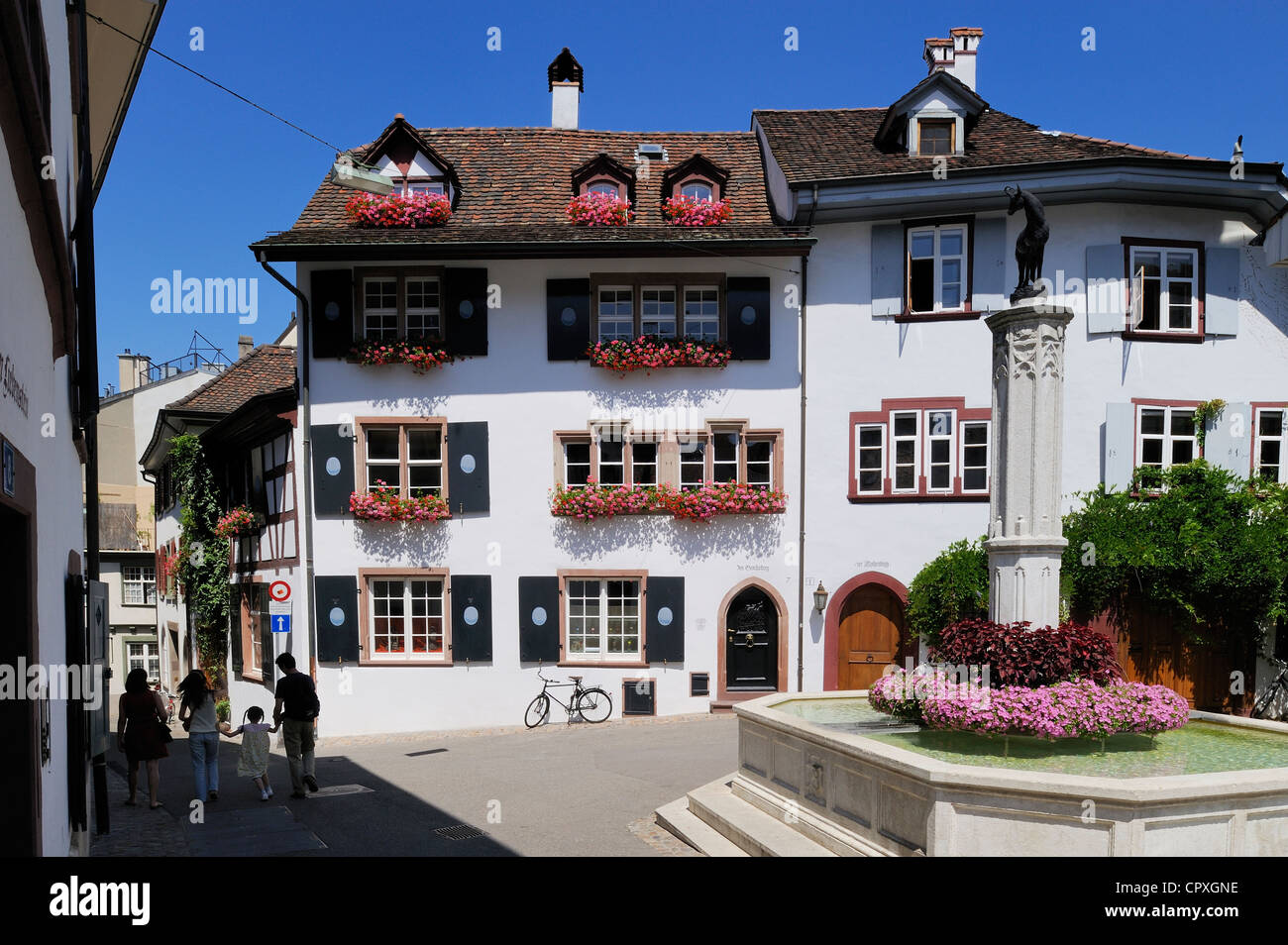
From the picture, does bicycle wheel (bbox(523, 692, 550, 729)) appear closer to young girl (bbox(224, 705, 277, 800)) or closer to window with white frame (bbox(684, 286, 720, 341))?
young girl (bbox(224, 705, 277, 800))

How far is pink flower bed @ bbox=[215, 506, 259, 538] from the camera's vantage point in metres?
21.5

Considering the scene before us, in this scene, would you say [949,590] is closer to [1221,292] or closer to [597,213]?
[1221,292]

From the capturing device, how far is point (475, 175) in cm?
2102

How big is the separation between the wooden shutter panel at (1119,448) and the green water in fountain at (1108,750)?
8.51m

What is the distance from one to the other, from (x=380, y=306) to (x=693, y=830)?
41.5 ft

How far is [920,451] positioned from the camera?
1845 centimetres

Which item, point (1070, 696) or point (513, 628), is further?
point (513, 628)

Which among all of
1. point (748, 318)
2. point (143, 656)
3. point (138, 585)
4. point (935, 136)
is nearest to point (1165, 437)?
point (935, 136)

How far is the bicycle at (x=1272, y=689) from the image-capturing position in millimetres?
17375

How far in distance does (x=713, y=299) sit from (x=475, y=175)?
19.2 feet

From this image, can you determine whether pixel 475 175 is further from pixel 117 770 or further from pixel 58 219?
pixel 58 219

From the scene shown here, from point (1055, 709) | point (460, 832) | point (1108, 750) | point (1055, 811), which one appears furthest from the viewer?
point (460, 832)

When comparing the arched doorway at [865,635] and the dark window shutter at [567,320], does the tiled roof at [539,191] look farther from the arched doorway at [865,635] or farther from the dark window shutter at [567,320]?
the arched doorway at [865,635]

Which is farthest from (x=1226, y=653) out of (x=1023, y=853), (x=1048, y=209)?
(x=1023, y=853)
